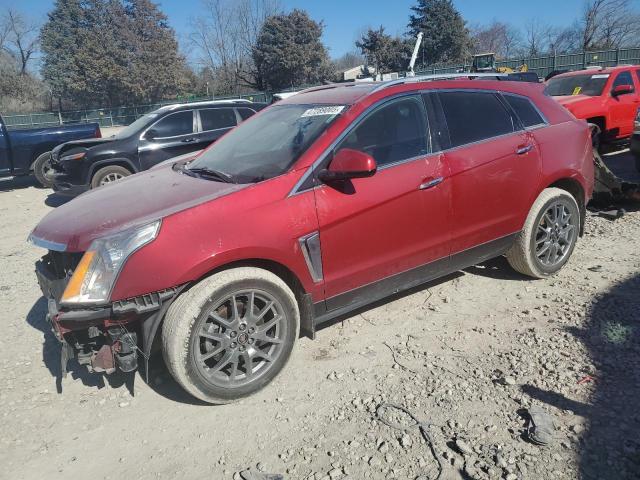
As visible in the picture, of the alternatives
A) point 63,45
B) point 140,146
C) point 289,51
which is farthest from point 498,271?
point 63,45

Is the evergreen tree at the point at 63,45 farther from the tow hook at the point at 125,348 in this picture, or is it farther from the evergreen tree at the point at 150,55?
the tow hook at the point at 125,348

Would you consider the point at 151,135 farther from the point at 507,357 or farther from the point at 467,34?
the point at 467,34

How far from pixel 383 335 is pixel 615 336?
1611 mm

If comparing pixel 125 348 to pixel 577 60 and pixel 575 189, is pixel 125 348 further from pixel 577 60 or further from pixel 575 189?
pixel 577 60

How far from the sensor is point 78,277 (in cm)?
274

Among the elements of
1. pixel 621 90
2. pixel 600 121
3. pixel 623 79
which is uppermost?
pixel 623 79

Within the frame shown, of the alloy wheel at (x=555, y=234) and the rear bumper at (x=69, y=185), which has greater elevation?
the rear bumper at (x=69, y=185)

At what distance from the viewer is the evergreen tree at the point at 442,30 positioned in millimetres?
45344

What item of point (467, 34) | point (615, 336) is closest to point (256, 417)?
point (615, 336)

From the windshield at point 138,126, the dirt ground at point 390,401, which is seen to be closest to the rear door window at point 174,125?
the windshield at point 138,126

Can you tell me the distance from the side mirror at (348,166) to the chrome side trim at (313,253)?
38 centimetres

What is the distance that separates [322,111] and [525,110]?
1.88 metres

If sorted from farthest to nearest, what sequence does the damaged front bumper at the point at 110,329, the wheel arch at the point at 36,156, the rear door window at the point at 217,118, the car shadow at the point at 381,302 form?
1. the wheel arch at the point at 36,156
2. the rear door window at the point at 217,118
3. the car shadow at the point at 381,302
4. the damaged front bumper at the point at 110,329

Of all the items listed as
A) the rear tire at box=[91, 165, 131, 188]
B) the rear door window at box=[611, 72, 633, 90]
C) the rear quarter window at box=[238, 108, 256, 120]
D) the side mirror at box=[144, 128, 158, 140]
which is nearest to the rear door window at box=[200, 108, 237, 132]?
the rear quarter window at box=[238, 108, 256, 120]
